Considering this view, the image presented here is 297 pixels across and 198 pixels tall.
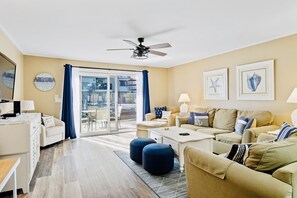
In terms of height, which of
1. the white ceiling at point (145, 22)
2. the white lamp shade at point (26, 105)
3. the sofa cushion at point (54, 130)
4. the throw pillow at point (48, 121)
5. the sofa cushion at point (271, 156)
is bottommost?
the sofa cushion at point (54, 130)

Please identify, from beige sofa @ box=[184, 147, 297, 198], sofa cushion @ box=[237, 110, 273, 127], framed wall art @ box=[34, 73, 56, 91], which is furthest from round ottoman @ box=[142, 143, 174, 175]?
framed wall art @ box=[34, 73, 56, 91]

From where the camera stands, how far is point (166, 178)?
2822 millimetres

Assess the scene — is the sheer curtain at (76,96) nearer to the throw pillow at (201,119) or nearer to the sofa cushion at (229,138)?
the throw pillow at (201,119)

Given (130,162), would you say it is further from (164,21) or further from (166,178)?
(164,21)

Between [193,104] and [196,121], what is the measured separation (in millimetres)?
1338

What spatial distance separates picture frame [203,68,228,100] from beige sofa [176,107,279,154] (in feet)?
1.54

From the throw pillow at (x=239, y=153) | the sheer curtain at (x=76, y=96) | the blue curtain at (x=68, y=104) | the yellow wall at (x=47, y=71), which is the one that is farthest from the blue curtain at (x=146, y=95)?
the throw pillow at (x=239, y=153)

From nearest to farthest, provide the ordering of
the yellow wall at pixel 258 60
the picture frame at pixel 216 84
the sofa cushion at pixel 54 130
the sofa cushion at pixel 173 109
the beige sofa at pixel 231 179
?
the beige sofa at pixel 231 179
the yellow wall at pixel 258 60
the sofa cushion at pixel 54 130
the picture frame at pixel 216 84
the sofa cushion at pixel 173 109

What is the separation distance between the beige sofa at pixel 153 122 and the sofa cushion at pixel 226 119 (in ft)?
4.66

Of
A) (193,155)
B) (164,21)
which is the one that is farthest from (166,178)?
(164,21)

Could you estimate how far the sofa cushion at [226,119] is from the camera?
4268mm

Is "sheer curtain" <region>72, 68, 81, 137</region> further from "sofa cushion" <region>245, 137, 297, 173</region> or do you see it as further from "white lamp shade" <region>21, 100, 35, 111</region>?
"sofa cushion" <region>245, 137, 297, 173</region>

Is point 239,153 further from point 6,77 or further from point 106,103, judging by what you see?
point 106,103

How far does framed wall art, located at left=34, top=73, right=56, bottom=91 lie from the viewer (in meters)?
5.23
